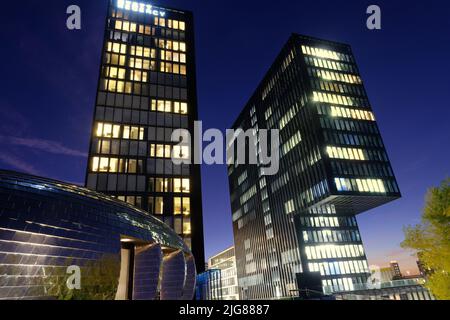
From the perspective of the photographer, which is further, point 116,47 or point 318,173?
point 318,173

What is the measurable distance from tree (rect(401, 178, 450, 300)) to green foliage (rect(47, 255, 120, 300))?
25610mm

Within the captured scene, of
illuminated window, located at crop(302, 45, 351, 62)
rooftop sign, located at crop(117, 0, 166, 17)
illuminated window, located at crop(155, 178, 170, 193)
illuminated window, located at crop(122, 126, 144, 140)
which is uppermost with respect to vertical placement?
illuminated window, located at crop(302, 45, 351, 62)

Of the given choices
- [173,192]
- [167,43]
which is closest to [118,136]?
[173,192]

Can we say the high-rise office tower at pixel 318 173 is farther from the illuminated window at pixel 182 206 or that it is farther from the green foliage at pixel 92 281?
the green foliage at pixel 92 281

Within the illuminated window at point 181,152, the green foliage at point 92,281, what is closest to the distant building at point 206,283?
the illuminated window at point 181,152

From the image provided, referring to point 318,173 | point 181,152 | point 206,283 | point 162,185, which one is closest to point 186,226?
point 162,185

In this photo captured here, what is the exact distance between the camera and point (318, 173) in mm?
75875

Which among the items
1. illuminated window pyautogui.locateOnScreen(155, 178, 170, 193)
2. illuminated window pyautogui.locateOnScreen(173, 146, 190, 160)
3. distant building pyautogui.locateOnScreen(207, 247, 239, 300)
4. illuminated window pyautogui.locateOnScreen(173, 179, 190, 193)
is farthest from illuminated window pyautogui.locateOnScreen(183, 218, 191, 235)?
distant building pyautogui.locateOnScreen(207, 247, 239, 300)

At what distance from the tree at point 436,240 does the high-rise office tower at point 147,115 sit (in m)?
33.4

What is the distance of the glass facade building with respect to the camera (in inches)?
394

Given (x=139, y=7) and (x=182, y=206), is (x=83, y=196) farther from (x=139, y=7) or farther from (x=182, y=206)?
(x=139, y=7)

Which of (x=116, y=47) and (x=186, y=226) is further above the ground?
(x=116, y=47)

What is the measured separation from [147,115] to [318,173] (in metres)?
46.6

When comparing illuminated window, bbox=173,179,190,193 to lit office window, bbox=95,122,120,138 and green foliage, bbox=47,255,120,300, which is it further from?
green foliage, bbox=47,255,120,300
